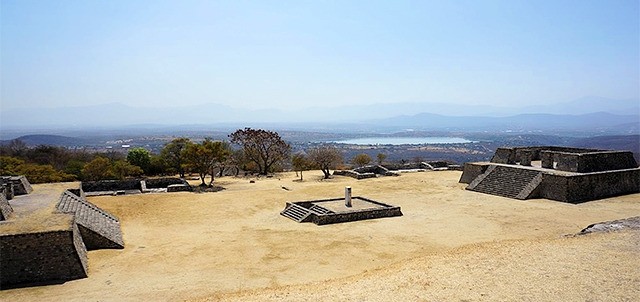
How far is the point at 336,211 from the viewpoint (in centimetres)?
1878

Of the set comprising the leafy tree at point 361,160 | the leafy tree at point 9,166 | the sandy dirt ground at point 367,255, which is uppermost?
the leafy tree at point 9,166

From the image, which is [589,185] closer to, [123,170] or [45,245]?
[45,245]

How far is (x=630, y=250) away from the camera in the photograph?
11.5 m

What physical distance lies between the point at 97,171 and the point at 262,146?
1309cm

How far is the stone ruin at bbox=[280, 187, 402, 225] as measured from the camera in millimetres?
17938

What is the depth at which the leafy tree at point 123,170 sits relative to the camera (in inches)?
1200

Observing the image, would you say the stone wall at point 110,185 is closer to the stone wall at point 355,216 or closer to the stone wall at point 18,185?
the stone wall at point 18,185

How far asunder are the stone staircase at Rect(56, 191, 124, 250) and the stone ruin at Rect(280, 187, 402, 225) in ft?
22.8

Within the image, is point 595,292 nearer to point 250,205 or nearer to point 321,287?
point 321,287

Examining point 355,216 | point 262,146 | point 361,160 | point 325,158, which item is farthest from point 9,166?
point 361,160

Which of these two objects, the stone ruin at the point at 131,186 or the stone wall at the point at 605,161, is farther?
the stone ruin at the point at 131,186

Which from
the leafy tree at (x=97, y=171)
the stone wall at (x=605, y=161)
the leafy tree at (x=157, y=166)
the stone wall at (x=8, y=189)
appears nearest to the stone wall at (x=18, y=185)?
the stone wall at (x=8, y=189)

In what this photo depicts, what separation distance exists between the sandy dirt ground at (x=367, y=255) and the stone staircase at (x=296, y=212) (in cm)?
58

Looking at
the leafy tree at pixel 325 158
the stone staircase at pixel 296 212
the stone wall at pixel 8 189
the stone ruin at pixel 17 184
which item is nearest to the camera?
the stone wall at pixel 8 189
